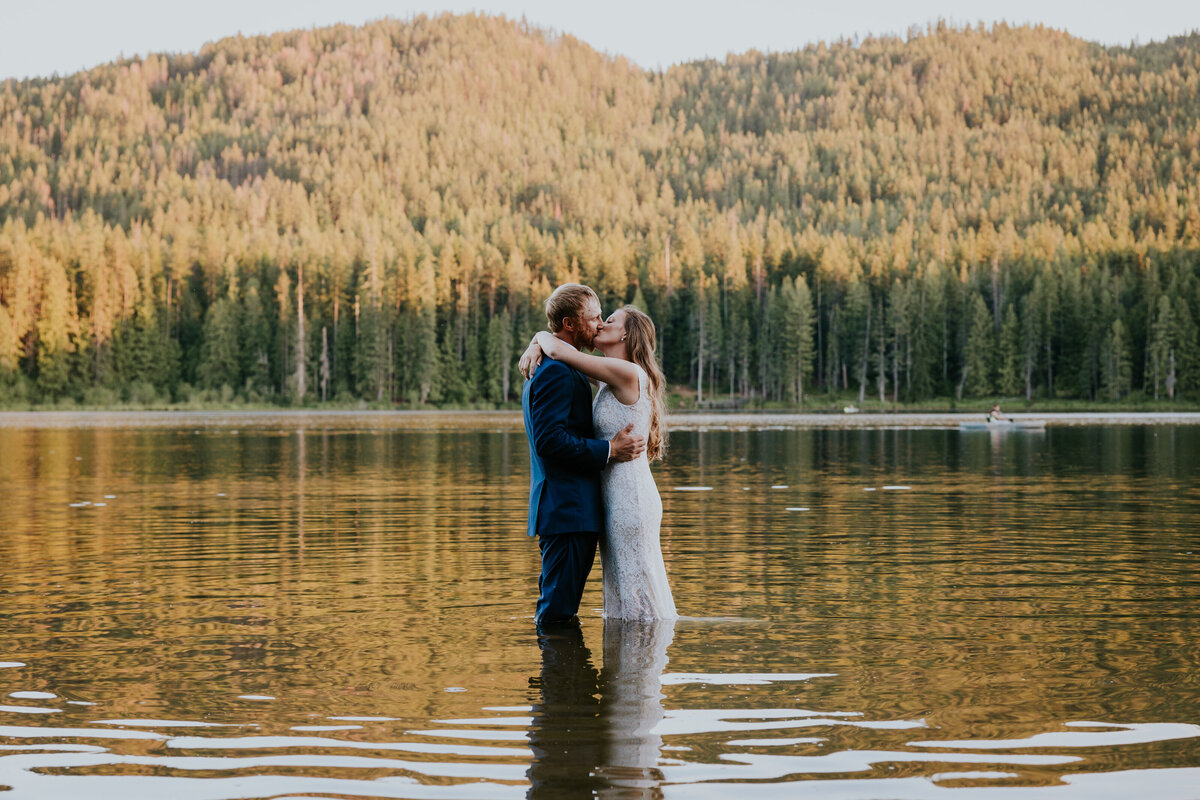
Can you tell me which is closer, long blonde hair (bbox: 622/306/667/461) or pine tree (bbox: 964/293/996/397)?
long blonde hair (bbox: 622/306/667/461)

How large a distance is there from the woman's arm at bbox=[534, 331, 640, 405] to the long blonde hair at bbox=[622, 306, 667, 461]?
121mm

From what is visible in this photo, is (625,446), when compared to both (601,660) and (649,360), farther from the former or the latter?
(601,660)

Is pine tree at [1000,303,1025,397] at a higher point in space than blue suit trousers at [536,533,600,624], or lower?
higher

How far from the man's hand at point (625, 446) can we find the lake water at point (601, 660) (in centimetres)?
141

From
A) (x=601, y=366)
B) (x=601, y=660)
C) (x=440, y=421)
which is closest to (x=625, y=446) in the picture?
(x=601, y=366)

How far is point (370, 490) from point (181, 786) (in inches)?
805

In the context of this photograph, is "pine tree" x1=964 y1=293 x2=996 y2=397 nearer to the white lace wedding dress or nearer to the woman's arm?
the white lace wedding dress

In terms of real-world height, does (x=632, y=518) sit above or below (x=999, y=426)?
above

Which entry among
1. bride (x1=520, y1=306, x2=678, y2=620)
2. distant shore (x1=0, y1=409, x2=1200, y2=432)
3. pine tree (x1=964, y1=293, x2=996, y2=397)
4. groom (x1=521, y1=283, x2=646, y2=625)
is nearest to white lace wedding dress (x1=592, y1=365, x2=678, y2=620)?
bride (x1=520, y1=306, x2=678, y2=620)

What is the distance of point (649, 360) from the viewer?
9.68 m

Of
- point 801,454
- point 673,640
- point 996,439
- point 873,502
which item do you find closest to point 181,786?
point 673,640

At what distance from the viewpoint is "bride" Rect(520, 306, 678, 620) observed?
946 centimetres

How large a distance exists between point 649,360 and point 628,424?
19.9 inches

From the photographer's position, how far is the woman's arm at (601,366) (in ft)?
30.1
